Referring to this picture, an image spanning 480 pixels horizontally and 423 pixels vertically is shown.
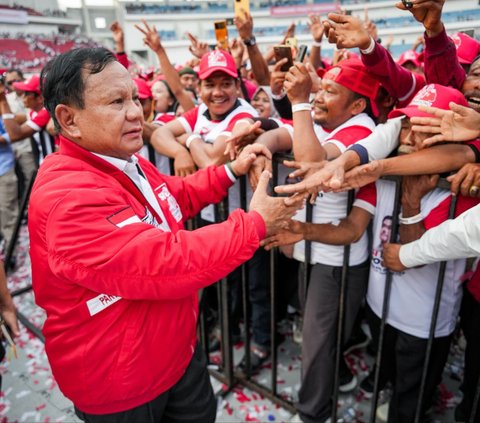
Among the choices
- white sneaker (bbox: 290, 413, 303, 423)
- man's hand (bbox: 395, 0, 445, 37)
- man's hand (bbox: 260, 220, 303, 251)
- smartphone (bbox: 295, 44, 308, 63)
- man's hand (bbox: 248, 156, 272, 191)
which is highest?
man's hand (bbox: 395, 0, 445, 37)

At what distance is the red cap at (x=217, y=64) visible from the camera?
3.36 meters

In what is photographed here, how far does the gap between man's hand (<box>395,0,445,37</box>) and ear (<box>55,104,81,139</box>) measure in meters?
1.66

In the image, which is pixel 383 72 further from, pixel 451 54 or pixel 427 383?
pixel 427 383

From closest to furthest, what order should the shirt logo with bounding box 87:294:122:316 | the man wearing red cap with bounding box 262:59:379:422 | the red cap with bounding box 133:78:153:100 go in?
the shirt logo with bounding box 87:294:122:316
the man wearing red cap with bounding box 262:59:379:422
the red cap with bounding box 133:78:153:100

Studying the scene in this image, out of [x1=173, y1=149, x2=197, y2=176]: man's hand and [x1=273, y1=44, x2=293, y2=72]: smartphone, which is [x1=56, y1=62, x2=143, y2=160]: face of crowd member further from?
[x1=273, y1=44, x2=293, y2=72]: smartphone

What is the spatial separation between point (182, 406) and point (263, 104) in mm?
3331

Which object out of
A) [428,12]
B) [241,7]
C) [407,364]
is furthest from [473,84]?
[241,7]

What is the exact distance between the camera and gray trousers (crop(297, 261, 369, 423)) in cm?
245

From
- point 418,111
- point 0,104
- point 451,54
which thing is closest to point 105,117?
point 418,111

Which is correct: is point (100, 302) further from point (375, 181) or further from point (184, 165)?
point (375, 181)

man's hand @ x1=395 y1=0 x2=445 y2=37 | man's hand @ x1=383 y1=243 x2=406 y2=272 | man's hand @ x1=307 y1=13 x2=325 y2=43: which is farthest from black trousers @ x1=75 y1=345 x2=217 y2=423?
man's hand @ x1=307 y1=13 x2=325 y2=43

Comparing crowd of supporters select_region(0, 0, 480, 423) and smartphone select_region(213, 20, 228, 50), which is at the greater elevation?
smartphone select_region(213, 20, 228, 50)

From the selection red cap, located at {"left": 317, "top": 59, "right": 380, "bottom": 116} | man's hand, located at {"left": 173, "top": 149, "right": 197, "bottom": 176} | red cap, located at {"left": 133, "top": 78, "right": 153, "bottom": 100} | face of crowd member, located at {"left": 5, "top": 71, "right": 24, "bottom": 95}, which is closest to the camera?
red cap, located at {"left": 317, "top": 59, "right": 380, "bottom": 116}

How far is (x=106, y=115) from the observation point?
5.26 ft
